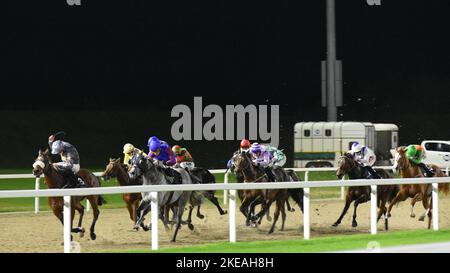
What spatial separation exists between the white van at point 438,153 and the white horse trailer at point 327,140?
1.73m

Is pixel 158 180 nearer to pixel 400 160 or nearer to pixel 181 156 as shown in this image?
pixel 181 156

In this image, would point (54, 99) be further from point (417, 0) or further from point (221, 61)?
point (417, 0)

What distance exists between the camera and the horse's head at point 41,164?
1341 cm

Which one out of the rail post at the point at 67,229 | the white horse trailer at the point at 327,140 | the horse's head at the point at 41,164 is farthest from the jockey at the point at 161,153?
the white horse trailer at the point at 327,140

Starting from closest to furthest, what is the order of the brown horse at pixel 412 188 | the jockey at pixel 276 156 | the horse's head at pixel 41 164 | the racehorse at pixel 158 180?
1. the racehorse at pixel 158 180
2. the horse's head at pixel 41 164
3. the brown horse at pixel 412 188
4. the jockey at pixel 276 156

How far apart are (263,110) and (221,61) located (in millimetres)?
2107

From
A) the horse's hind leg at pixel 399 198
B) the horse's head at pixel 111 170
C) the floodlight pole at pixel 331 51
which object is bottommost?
the horse's hind leg at pixel 399 198

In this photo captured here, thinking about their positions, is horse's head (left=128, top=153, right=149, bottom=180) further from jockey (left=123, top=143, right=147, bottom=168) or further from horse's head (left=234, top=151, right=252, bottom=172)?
horse's head (left=234, top=151, right=252, bottom=172)

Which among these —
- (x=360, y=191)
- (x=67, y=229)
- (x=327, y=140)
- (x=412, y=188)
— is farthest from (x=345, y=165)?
(x=327, y=140)

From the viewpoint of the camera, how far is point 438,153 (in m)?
32.6

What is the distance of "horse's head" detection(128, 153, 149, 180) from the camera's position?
46.4 feet

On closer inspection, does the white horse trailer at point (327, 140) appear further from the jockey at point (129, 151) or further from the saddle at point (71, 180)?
the saddle at point (71, 180)

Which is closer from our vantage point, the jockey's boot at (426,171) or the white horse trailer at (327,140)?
the jockey's boot at (426,171)
